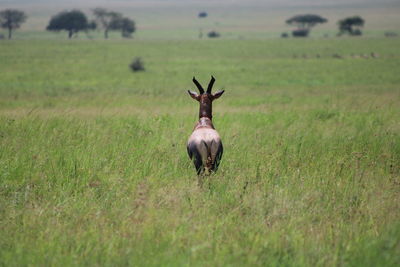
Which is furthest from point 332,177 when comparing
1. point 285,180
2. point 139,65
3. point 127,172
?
point 139,65

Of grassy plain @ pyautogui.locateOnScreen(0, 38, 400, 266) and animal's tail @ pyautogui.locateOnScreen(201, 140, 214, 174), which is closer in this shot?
grassy plain @ pyautogui.locateOnScreen(0, 38, 400, 266)

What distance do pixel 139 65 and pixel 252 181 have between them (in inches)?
1349

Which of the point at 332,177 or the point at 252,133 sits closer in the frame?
the point at 332,177

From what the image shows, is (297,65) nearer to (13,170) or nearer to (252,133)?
(252,133)

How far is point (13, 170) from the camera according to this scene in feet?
22.4

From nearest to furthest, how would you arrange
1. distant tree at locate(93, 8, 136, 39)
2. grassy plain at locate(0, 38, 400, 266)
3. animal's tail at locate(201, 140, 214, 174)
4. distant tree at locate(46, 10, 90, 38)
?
1. grassy plain at locate(0, 38, 400, 266)
2. animal's tail at locate(201, 140, 214, 174)
3. distant tree at locate(46, 10, 90, 38)
4. distant tree at locate(93, 8, 136, 39)

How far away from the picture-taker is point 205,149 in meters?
6.51

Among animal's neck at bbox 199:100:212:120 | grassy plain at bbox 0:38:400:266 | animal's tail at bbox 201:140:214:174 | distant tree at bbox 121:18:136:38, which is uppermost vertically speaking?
distant tree at bbox 121:18:136:38

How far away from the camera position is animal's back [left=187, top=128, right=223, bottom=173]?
256 inches

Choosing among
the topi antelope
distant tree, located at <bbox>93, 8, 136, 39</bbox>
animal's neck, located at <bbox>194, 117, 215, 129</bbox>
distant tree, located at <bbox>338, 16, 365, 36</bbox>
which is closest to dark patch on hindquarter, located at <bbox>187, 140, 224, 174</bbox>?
the topi antelope

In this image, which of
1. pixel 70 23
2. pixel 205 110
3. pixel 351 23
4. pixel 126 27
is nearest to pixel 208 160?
pixel 205 110

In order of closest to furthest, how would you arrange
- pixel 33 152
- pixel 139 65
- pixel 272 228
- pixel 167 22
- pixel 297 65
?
pixel 272 228 → pixel 33 152 → pixel 139 65 → pixel 297 65 → pixel 167 22

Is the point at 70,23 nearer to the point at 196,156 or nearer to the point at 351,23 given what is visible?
the point at 351,23

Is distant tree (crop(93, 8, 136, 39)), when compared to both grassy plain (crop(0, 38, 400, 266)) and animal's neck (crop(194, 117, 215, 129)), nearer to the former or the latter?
grassy plain (crop(0, 38, 400, 266))
